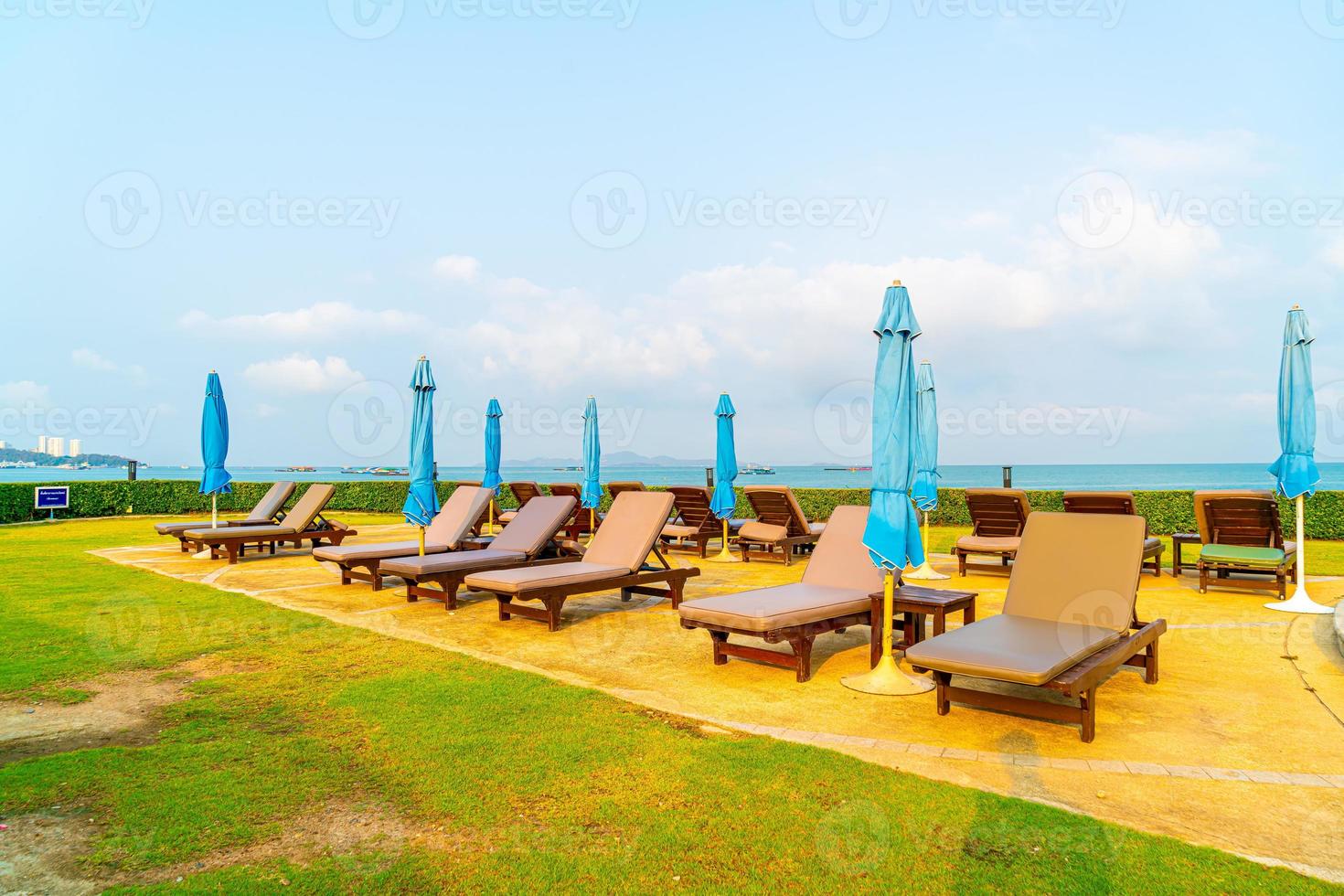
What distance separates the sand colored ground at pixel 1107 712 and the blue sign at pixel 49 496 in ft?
55.2

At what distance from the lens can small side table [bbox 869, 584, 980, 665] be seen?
5.46 meters

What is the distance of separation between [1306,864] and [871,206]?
1168 centimetres

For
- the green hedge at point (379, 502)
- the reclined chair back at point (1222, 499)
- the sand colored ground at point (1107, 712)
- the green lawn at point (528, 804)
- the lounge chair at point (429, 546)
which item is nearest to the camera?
the green lawn at point (528, 804)

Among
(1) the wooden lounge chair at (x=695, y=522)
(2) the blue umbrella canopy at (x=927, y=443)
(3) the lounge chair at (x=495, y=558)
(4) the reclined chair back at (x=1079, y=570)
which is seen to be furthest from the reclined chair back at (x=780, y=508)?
(4) the reclined chair back at (x=1079, y=570)

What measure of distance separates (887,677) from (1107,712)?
136 cm

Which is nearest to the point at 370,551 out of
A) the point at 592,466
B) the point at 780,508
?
the point at 592,466

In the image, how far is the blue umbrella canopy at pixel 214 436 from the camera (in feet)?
42.5

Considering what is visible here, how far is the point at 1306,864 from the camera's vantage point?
105 inches

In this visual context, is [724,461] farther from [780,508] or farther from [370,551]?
[370,551]

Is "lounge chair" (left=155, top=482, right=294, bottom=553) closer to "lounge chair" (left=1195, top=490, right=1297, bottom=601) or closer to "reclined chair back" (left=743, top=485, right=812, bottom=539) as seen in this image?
"reclined chair back" (left=743, top=485, right=812, bottom=539)

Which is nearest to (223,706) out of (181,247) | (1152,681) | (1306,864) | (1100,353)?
(1306,864)

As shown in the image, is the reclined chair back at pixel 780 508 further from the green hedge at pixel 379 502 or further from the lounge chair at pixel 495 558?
the green hedge at pixel 379 502

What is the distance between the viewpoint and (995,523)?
10484 millimetres

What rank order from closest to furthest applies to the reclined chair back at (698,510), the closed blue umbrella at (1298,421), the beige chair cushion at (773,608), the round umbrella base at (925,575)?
the beige chair cushion at (773,608), the closed blue umbrella at (1298,421), the round umbrella base at (925,575), the reclined chair back at (698,510)
